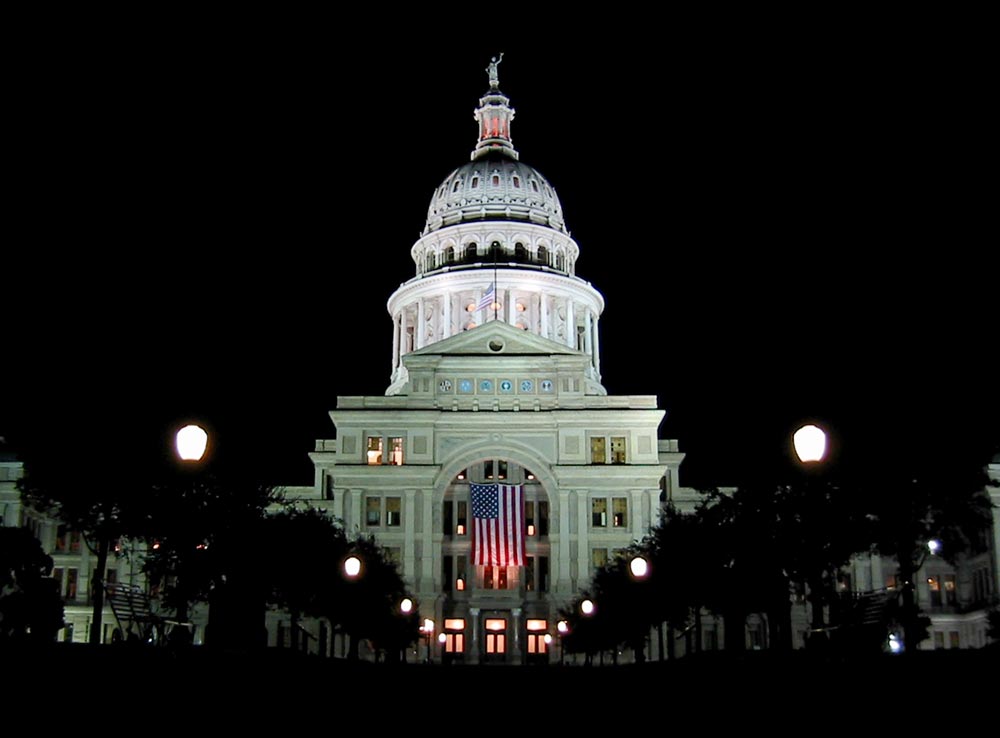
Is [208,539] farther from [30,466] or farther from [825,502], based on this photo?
[825,502]

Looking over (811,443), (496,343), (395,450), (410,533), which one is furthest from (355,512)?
(811,443)

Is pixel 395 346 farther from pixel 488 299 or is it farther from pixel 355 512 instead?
pixel 355 512

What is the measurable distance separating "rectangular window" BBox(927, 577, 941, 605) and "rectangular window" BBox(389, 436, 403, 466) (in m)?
45.6

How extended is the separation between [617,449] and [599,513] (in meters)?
5.28

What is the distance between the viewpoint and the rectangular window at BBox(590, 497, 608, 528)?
93438mm

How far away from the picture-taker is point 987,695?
51.0 ft

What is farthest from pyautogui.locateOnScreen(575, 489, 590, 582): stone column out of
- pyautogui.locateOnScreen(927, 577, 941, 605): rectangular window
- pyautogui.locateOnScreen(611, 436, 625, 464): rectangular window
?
pyautogui.locateOnScreen(927, 577, 941, 605): rectangular window

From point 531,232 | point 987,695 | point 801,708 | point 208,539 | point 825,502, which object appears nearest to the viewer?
point 987,695

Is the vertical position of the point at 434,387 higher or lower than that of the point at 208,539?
higher

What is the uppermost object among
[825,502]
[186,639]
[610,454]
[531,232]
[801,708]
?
[531,232]

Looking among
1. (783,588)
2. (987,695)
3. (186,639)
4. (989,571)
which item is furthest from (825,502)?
(989,571)

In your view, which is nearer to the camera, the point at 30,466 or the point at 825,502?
the point at 825,502

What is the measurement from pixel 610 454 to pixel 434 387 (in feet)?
47.8

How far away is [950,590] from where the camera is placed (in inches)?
4072
